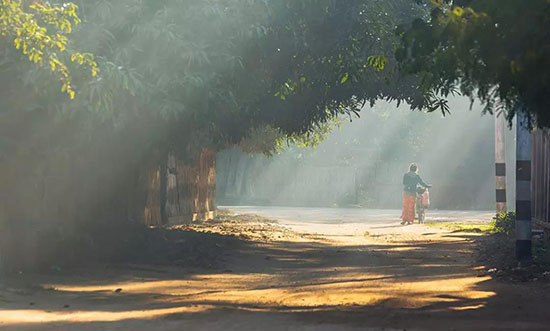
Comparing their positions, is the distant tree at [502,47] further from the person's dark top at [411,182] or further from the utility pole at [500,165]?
the person's dark top at [411,182]

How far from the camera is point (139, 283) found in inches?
512

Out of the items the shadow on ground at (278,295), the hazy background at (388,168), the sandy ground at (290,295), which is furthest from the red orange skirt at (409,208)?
Result: the hazy background at (388,168)

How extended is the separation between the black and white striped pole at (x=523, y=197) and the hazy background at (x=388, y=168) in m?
34.0

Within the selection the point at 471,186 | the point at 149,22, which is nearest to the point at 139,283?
the point at 149,22

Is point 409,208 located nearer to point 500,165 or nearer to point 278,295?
point 500,165

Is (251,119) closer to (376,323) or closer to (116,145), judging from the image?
(116,145)


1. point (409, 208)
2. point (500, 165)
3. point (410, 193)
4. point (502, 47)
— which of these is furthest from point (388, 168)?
point (502, 47)

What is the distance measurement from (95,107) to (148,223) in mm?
10127

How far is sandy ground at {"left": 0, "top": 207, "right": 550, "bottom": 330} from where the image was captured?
8.72m

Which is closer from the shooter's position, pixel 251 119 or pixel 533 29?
pixel 533 29

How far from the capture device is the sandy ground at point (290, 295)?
8719mm

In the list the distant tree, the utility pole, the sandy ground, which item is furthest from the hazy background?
the distant tree

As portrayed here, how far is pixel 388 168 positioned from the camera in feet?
173

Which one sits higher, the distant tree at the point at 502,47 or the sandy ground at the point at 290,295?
the distant tree at the point at 502,47
